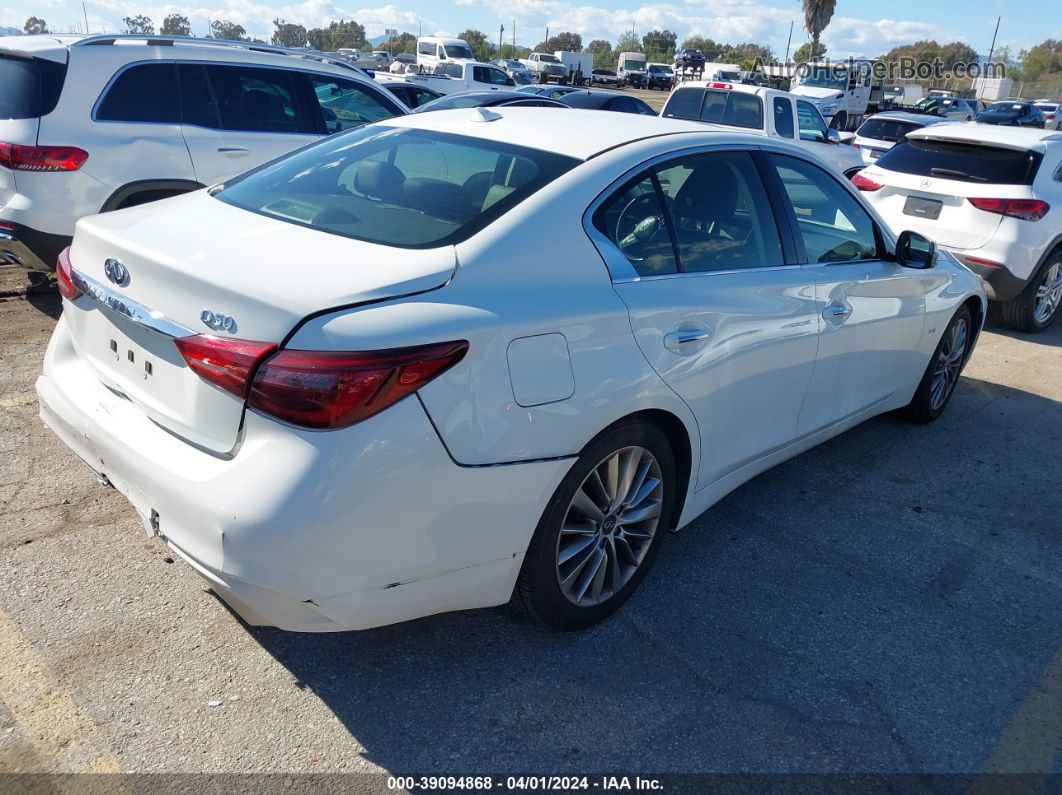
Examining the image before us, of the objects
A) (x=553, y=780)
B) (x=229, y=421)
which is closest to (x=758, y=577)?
(x=553, y=780)

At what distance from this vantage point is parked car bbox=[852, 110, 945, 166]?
13812mm

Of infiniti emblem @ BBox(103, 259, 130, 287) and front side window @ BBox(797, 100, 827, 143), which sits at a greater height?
infiniti emblem @ BBox(103, 259, 130, 287)

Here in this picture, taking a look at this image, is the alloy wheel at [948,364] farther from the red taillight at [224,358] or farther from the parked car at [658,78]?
the parked car at [658,78]

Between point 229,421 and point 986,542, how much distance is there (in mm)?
3412

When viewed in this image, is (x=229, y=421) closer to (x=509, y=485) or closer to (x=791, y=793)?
(x=509, y=485)

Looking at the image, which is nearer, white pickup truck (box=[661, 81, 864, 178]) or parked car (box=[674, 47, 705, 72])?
white pickup truck (box=[661, 81, 864, 178])

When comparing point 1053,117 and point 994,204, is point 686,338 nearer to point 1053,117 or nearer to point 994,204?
point 994,204

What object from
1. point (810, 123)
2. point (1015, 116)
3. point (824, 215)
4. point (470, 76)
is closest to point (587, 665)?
point (824, 215)

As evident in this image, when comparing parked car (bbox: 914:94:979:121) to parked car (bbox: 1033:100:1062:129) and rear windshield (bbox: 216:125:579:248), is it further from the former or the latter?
rear windshield (bbox: 216:125:579:248)

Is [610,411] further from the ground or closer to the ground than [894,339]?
further from the ground

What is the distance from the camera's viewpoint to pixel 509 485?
250 centimetres

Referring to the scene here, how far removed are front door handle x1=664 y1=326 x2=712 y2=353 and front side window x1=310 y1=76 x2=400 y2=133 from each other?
15.7ft

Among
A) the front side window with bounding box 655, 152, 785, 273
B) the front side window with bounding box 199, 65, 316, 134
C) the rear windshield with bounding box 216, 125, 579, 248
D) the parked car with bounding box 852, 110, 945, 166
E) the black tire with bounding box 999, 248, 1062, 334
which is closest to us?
the rear windshield with bounding box 216, 125, 579, 248

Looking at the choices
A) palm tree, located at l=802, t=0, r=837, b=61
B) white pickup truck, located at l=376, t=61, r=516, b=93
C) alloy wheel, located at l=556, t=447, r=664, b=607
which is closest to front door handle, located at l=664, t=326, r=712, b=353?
alloy wheel, located at l=556, t=447, r=664, b=607
